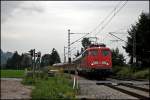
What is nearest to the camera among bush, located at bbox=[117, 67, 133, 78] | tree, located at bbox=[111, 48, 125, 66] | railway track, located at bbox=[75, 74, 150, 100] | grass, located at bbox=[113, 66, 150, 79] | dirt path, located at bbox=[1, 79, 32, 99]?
dirt path, located at bbox=[1, 79, 32, 99]

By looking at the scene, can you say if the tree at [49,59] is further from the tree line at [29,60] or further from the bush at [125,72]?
the bush at [125,72]

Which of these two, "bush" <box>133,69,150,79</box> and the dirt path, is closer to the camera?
the dirt path

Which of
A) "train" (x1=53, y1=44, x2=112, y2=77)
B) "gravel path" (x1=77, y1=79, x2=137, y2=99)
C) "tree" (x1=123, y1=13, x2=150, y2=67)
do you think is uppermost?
"tree" (x1=123, y1=13, x2=150, y2=67)

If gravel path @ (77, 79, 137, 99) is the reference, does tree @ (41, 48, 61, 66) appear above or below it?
above

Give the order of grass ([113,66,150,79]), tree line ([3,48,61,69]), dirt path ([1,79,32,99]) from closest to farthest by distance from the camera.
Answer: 1. dirt path ([1,79,32,99])
2. grass ([113,66,150,79])
3. tree line ([3,48,61,69])

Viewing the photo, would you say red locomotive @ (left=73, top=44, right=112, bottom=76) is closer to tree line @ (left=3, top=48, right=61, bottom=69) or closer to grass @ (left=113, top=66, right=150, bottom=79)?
tree line @ (left=3, top=48, right=61, bottom=69)

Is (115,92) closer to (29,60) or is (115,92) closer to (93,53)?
(93,53)

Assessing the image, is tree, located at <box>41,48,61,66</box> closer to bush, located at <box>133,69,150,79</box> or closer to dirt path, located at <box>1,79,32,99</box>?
bush, located at <box>133,69,150,79</box>

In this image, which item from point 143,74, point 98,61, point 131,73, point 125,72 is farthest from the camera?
point 125,72

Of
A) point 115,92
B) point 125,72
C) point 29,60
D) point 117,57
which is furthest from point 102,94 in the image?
point 117,57

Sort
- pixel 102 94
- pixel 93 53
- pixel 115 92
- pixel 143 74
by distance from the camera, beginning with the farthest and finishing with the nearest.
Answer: pixel 143 74 < pixel 93 53 < pixel 115 92 < pixel 102 94

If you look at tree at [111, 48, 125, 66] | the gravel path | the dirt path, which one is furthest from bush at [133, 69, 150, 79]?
the dirt path

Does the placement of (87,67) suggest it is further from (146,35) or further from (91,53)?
(146,35)

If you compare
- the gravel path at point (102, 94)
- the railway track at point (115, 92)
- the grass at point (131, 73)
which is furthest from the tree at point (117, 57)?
the gravel path at point (102, 94)
